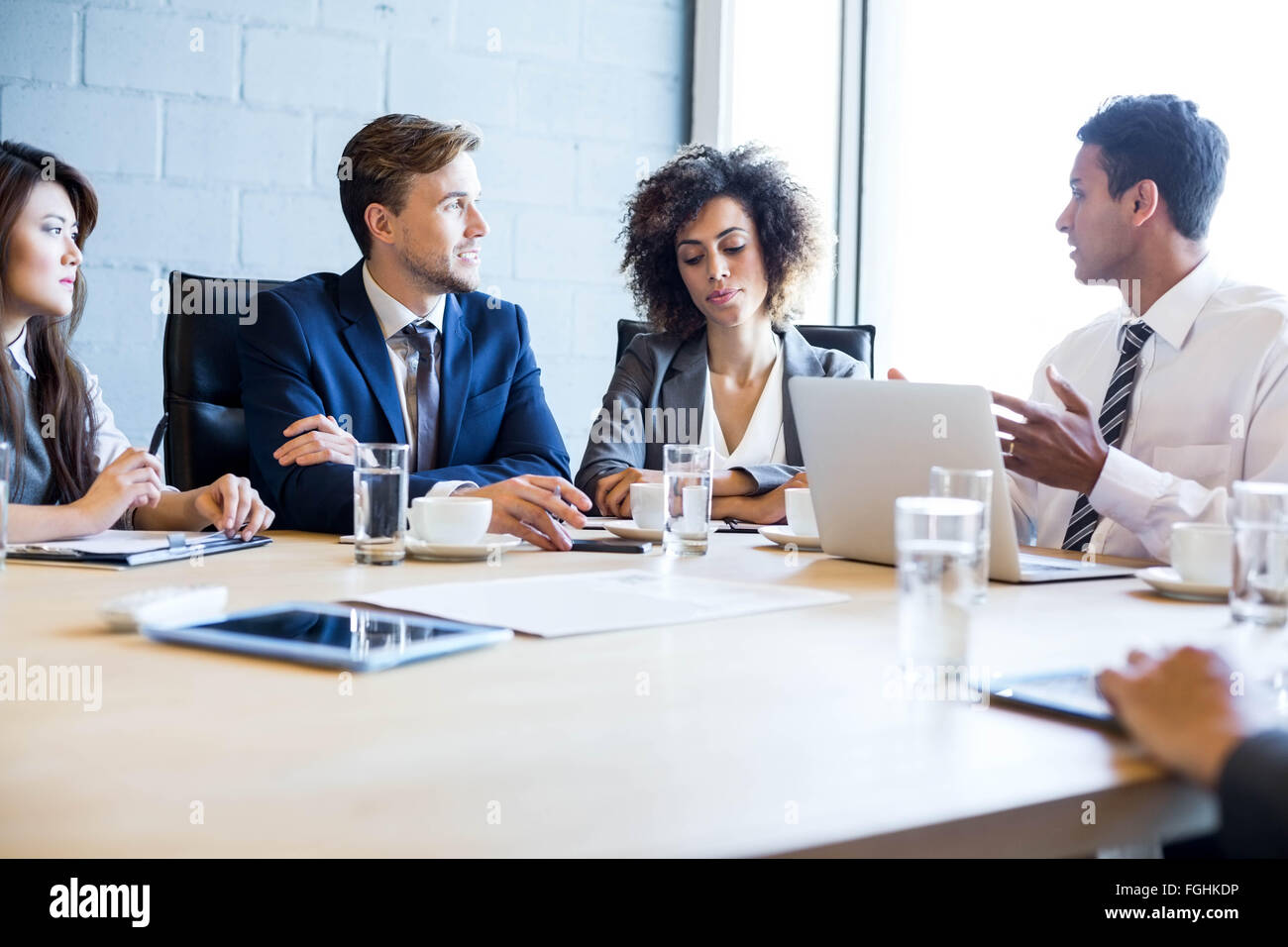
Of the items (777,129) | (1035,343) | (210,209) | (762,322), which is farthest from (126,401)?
(1035,343)

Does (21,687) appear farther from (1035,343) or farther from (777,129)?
(777,129)

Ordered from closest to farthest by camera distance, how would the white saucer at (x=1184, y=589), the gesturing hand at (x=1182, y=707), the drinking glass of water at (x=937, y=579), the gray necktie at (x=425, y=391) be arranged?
the gesturing hand at (x=1182, y=707), the drinking glass of water at (x=937, y=579), the white saucer at (x=1184, y=589), the gray necktie at (x=425, y=391)

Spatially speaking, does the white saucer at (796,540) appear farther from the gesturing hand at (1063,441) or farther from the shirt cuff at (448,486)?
the shirt cuff at (448,486)

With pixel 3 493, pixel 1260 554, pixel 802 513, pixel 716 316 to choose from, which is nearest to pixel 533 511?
pixel 802 513

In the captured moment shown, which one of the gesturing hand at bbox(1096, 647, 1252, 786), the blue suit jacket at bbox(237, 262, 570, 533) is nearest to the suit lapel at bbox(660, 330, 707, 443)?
the blue suit jacket at bbox(237, 262, 570, 533)

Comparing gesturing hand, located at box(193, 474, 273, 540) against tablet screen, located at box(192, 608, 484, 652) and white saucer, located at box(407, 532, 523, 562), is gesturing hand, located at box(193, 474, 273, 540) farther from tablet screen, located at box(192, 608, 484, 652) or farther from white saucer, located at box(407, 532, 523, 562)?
tablet screen, located at box(192, 608, 484, 652)

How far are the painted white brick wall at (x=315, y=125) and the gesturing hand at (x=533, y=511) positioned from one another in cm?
171

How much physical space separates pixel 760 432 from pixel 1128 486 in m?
1.12

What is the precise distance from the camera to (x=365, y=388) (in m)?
2.27

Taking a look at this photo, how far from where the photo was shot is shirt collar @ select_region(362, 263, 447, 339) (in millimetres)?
2428

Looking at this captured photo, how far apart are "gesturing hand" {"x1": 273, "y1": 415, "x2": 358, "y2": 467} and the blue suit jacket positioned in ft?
0.08

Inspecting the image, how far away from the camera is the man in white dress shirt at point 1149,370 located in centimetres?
155

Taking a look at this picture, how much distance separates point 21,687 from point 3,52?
8.23 feet

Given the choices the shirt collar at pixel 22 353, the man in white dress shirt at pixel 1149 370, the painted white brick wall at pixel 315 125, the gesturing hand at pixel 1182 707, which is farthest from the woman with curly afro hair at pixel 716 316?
the gesturing hand at pixel 1182 707
